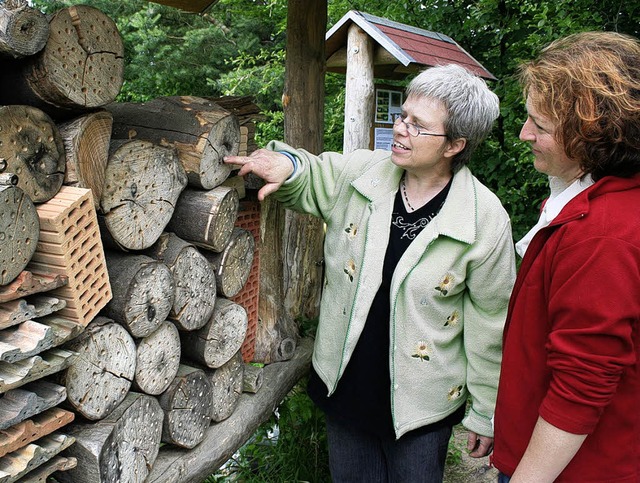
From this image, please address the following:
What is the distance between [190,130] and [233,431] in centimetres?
107

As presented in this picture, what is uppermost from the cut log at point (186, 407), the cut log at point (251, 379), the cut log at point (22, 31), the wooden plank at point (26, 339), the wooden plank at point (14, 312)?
the cut log at point (22, 31)

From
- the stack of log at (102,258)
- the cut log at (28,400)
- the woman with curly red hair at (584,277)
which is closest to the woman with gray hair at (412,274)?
the stack of log at (102,258)

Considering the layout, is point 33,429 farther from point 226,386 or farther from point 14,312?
point 226,386

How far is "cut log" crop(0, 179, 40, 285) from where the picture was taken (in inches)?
47.6

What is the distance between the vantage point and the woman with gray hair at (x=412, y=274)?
6.02ft

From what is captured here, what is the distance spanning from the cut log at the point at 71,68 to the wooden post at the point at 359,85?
311cm

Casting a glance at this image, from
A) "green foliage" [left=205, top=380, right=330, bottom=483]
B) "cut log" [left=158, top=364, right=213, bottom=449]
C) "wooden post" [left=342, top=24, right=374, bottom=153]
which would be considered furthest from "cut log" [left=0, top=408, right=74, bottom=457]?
"wooden post" [left=342, top=24, right=374, bottom=153]

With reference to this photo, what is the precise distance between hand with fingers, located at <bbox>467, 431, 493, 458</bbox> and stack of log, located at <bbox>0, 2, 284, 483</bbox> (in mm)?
879

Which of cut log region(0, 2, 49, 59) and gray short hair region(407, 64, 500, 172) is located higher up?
cut log region(0, 2, 49, 59)

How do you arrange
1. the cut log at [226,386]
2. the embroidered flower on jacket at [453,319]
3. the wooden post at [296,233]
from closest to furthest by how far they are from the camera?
the embroidered flower on jacket at [453,319], the cut log at [226,386], the wooden post at [296,233]

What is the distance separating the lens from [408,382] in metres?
1.92

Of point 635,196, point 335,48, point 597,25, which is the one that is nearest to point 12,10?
point 635,196

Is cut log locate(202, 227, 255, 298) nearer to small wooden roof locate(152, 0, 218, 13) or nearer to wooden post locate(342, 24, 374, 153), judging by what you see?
small wooden roof locate(152, 0, 218, 13)

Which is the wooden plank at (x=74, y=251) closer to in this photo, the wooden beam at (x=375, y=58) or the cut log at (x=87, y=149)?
the cut log at (x=87, y=149)
